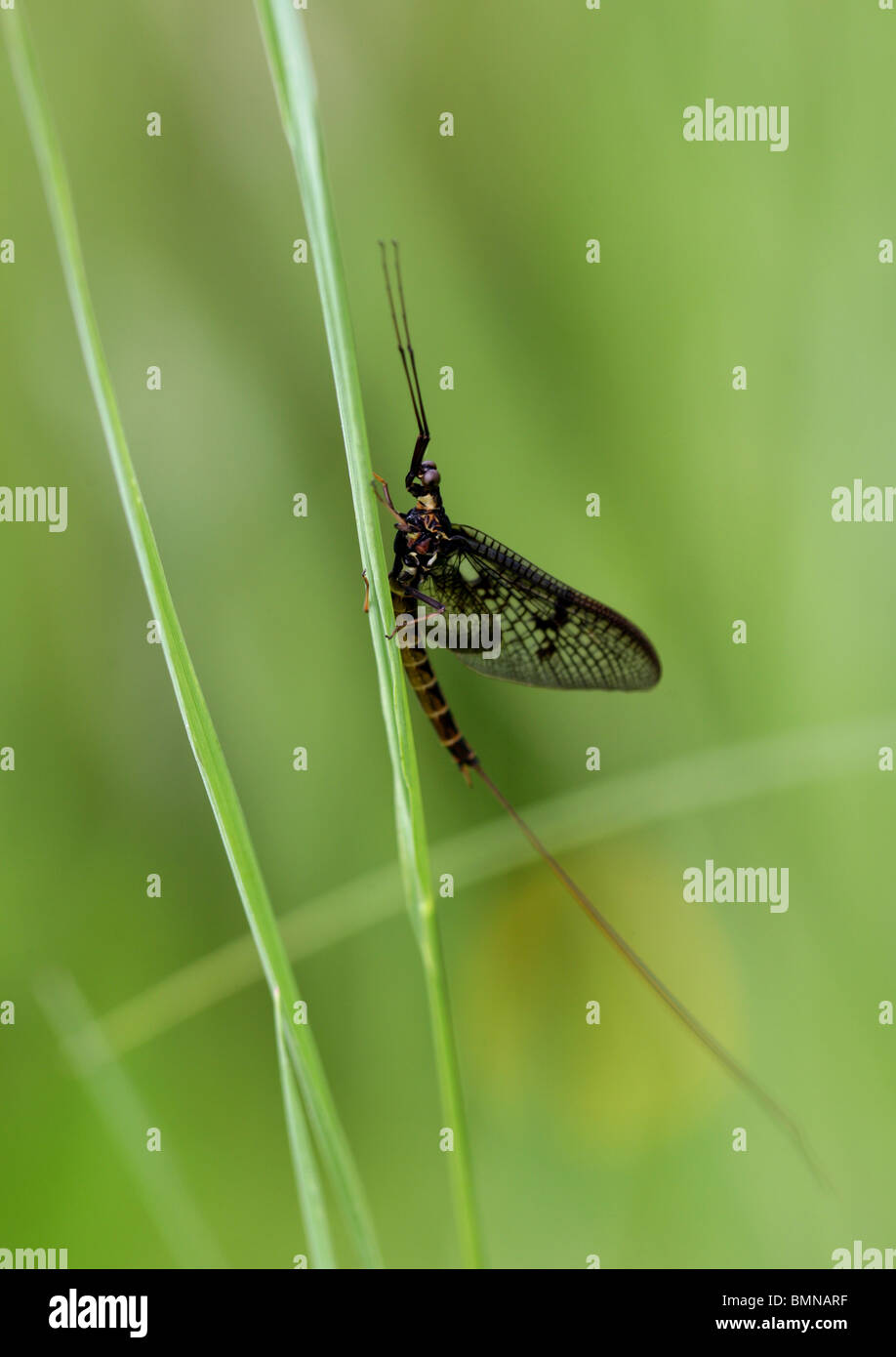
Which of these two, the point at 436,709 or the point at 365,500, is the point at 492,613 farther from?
the point at 365,500

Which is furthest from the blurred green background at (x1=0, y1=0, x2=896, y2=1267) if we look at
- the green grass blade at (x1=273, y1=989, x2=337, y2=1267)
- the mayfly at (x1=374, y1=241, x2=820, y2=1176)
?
the green grass blade at (x1=273, y1=989, x2=337, y2=1267)

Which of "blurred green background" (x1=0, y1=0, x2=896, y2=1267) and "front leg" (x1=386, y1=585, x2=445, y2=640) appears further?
"blurred green background" (x1=0, y1=0, x2=896, y2=1267)

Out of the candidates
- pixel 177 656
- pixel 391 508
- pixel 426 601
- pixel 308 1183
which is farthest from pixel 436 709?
pixel 308 1183

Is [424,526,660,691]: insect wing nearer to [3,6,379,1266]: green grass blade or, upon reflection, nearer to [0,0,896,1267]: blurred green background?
[0,0,896,1267]: blurred green background

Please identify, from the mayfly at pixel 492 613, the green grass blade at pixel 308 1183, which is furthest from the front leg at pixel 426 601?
the green grass blade at pixel 308 1183

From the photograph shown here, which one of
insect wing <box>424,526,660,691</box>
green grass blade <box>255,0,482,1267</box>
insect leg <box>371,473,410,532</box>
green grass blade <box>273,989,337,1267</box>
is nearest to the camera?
green grass blade <box>255,0,482,1267</box>

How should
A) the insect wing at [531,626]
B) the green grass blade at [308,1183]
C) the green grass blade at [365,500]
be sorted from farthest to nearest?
the insect wing at [531,626], the green grass blade at [308,1183], the green grass blade at [365,500]

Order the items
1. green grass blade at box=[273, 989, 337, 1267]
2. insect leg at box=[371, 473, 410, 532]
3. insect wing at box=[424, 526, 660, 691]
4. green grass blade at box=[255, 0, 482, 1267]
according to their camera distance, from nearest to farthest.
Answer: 1. green grass blade at box=[255, 0, 482, 1267]
2. green grass blade at box=[273, 989, 337, 1267]
3. insect leg at box=[371, 473, 410, 532]
4. insect wing at box=[424, 526, 660, 691]

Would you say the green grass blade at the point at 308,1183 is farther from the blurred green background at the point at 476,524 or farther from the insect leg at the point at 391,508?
the insect leg at the point at 391,508
